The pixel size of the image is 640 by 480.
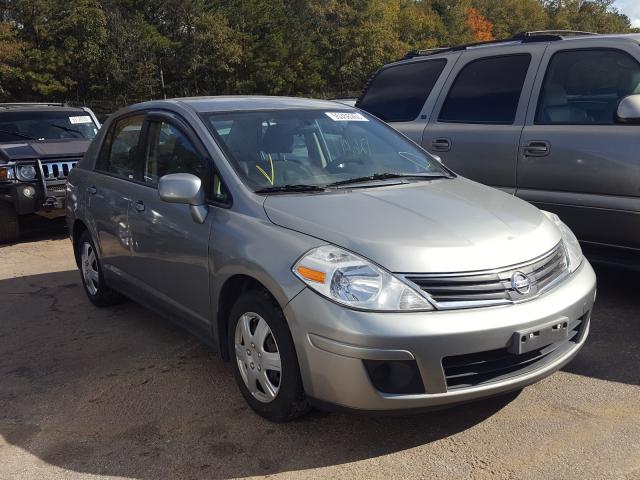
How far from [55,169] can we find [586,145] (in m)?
6.26

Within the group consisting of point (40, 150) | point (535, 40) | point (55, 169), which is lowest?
point (55, 169)

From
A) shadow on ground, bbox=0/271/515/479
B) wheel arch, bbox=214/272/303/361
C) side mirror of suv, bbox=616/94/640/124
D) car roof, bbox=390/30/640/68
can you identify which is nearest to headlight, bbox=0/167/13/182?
shadow on ground, bbox=0/271/515/479

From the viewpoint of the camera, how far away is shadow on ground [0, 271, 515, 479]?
9.91 feet

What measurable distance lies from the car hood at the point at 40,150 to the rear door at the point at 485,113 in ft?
16.1

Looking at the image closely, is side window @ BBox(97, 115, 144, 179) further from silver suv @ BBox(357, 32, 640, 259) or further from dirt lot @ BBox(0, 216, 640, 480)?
silver suv @ BBox(357, 32, 640, 259)

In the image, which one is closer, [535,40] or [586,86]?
[586,86]

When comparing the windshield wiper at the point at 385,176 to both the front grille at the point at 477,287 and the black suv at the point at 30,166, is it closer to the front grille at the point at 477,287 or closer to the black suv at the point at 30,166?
the front grille at the point at 477,287

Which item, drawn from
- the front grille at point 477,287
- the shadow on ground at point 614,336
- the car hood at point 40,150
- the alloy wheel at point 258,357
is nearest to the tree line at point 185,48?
the car hood at point 40,150

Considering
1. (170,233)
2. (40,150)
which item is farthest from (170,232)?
(40,150)

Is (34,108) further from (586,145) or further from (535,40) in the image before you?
(586,145)

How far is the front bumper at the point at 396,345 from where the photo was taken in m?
2.71

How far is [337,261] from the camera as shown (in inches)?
114

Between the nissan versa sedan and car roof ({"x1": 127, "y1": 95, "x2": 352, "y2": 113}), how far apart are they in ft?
0.06

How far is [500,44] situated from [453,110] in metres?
0.65
